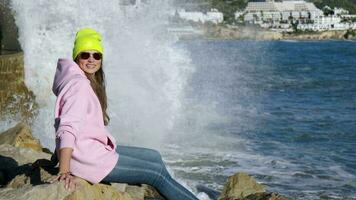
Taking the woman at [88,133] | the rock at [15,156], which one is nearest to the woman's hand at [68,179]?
the woman at [88,133]

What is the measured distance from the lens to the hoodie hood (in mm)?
3964

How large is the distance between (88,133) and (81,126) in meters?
0.07

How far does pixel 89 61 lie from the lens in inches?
161

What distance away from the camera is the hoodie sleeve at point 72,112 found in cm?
381

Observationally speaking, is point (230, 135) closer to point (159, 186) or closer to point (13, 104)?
point (13, 104)

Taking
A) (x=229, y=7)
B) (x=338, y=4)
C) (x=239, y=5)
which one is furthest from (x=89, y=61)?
(x=338, y=4)

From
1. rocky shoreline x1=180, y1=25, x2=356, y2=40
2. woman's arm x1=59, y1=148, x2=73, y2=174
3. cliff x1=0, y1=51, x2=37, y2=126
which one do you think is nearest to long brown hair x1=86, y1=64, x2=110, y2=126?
woman's arm x1=59, y1=148, x2=73, y2=174

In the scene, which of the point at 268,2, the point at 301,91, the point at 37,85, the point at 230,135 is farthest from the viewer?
the point at 268,2

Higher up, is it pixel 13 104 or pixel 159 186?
pixel 159 186

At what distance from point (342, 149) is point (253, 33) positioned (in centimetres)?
12151

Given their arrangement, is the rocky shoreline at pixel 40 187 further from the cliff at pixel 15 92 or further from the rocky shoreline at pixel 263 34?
the rocky shoreline at pixel 263 34

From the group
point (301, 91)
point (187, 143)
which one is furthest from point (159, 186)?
point (301, 91)

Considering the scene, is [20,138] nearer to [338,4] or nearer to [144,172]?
[144,172]

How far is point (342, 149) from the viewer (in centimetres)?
1334
